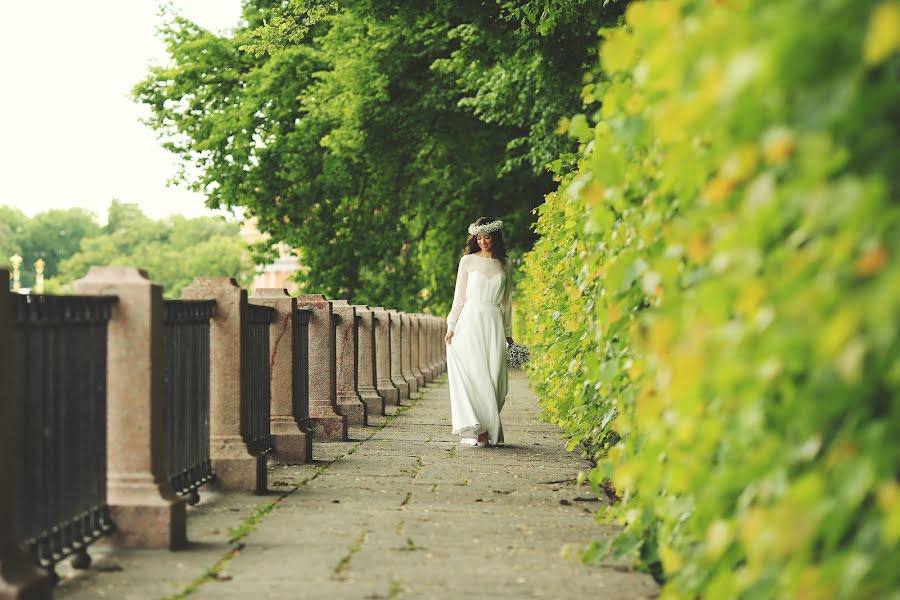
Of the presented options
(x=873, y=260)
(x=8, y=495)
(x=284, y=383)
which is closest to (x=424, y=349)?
(x=284, y=383)

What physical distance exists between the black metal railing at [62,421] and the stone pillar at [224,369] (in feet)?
6.98

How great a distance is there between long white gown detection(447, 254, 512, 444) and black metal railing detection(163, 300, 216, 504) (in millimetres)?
3961

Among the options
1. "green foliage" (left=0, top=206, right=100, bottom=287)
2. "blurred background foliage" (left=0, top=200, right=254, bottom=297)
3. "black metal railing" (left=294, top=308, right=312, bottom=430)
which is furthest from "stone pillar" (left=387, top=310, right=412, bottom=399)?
"green foliage" (left=0, top=206, right=100, bottom=287)

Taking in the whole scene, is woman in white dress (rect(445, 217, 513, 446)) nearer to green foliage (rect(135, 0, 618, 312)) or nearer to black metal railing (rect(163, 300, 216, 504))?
black metal railing (rect(163, 300, 216, 504))

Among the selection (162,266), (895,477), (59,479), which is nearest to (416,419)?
(59,479)

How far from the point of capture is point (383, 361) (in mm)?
17438

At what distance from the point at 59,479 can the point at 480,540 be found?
2.12 m

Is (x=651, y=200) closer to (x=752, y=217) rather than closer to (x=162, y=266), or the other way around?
(x=752, y=217)

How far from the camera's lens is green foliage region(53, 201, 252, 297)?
148000mm

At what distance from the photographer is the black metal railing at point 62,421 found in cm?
489

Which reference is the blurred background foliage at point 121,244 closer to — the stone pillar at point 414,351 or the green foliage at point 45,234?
the green foliage at point 45,234

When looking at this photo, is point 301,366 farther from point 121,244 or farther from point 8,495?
point 121,244

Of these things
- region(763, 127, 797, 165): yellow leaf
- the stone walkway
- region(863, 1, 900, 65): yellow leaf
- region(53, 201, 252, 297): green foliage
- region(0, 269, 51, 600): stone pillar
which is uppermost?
region(53, 201, 252, 297): green foliage

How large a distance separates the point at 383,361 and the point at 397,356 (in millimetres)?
2206
